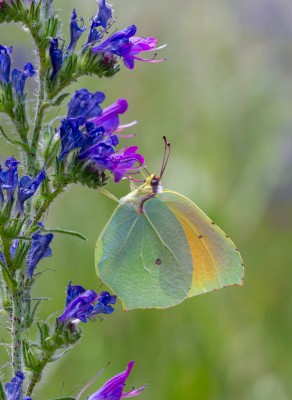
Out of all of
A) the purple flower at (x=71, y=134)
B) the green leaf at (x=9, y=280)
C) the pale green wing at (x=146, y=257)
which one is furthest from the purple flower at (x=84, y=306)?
the purple flower at (x=71, y=134)

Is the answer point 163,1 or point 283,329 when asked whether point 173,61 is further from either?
point 283,329

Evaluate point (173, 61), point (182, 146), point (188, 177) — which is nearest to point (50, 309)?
point (188, 177)

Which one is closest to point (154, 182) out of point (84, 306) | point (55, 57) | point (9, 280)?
point (84, 306)

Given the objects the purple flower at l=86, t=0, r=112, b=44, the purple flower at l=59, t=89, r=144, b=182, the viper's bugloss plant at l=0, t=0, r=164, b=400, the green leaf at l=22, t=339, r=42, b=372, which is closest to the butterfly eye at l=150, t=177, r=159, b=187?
the purple flower at l=59, t=89, r=144, b=182

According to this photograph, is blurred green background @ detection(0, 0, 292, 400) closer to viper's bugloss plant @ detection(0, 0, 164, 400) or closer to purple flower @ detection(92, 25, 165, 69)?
viper's bugloss plant @ detection(0, 0, 164, 400)

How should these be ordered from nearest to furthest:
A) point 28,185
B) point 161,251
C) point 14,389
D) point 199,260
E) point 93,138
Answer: point 14,389
point 28,185
point 93,138
point 199,260
point 161,251

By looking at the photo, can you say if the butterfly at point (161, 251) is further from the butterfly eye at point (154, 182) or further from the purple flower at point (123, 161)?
the purple flower at point (123, 161)

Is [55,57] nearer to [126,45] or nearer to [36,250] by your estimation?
[126,45]
